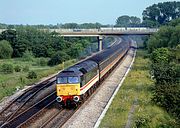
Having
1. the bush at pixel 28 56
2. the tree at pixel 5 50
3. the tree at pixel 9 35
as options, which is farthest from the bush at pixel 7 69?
the tree at pixel 9 35

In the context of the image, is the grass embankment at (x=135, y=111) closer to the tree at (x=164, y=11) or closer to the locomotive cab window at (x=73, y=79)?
the locomotive cab window at (x=73, y=79)

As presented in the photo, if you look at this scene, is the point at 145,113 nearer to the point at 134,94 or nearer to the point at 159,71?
the point at 134,94

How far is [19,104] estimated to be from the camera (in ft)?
101

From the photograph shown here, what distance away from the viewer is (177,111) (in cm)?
2719

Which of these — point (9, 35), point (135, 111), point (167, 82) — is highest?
point (167, 82)

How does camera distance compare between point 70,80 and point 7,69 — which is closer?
point 70,80

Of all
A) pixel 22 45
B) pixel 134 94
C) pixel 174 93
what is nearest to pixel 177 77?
pixel 134 94

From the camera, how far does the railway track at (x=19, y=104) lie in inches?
1056

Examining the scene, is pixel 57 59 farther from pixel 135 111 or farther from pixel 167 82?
pixel 135 111

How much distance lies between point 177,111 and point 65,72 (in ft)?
26.5

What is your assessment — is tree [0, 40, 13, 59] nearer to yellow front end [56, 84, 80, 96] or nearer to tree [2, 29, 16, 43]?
tree [2, 29, 16, 43]

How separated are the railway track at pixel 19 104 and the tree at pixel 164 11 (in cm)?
13573

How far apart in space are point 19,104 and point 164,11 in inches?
5827

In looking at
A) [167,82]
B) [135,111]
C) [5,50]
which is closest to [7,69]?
[5,50]
